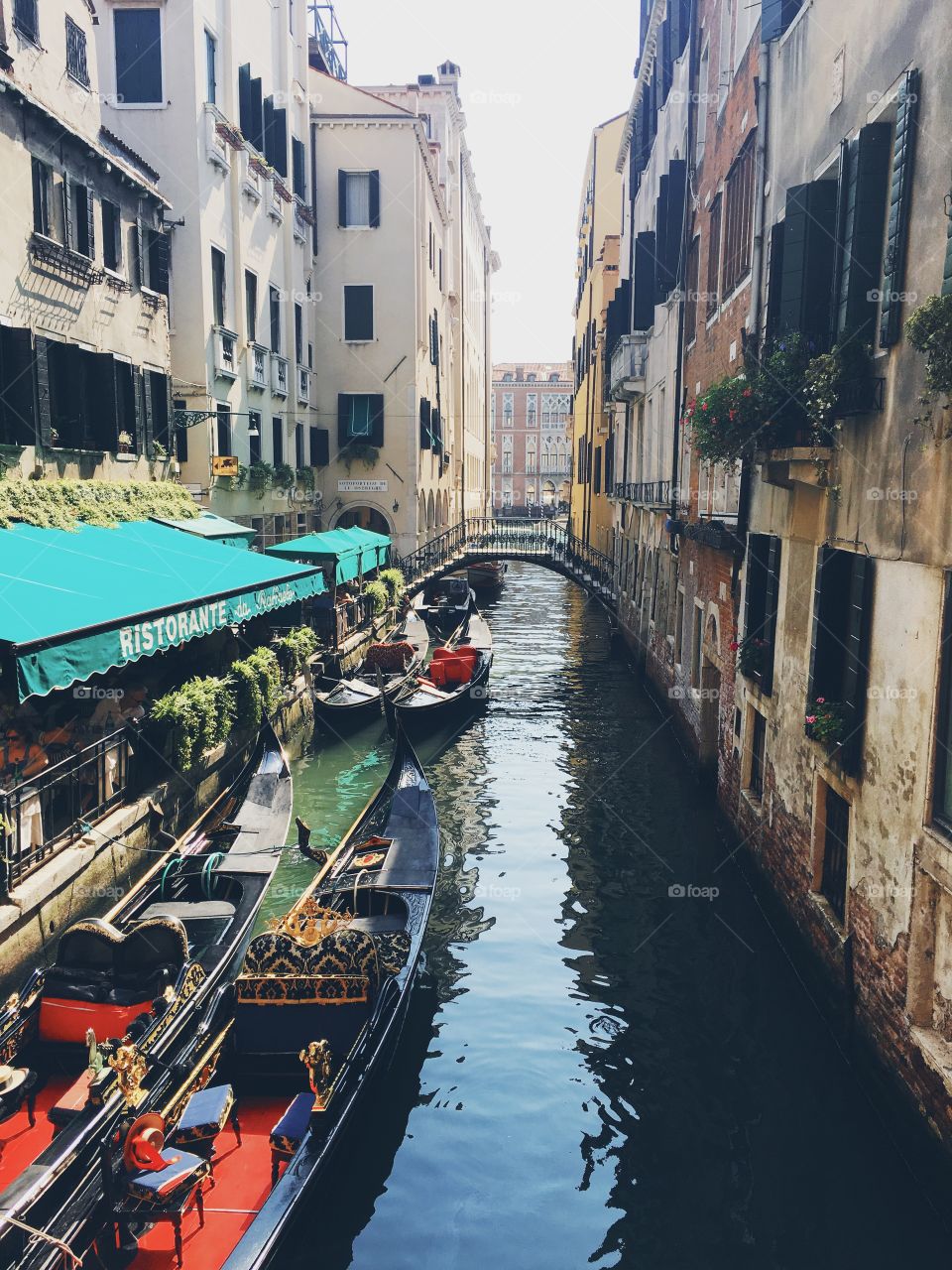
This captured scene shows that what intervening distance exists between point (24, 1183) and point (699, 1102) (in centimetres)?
427

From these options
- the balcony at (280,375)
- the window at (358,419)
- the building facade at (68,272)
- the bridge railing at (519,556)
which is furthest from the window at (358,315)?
the building facade at (68,272)

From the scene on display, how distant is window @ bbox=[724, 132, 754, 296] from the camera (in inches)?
411

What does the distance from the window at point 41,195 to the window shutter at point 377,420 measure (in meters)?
16.6

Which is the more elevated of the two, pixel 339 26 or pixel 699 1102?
pixel 339 26

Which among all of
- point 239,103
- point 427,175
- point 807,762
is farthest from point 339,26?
point 807,762

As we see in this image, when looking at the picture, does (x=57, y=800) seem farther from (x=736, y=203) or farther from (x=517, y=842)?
(x=736, y=203)

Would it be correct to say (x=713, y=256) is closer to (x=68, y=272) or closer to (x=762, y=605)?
(x=762, y=605)

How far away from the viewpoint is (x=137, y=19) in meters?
16.4

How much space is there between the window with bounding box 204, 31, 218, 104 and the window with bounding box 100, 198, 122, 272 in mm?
5793

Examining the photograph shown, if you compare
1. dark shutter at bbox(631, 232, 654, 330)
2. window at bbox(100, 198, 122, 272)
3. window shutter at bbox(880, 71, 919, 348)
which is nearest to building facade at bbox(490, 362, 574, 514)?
dark shutter at bbox(631, 232, 654, 330)

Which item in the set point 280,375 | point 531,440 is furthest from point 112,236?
point 531,440

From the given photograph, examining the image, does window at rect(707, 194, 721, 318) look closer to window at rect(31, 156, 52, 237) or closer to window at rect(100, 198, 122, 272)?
window at rect(100, 198, 122, 272)

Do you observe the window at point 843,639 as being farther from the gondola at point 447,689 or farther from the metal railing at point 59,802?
the gondola at point 447,689

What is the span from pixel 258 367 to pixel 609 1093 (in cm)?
1723
